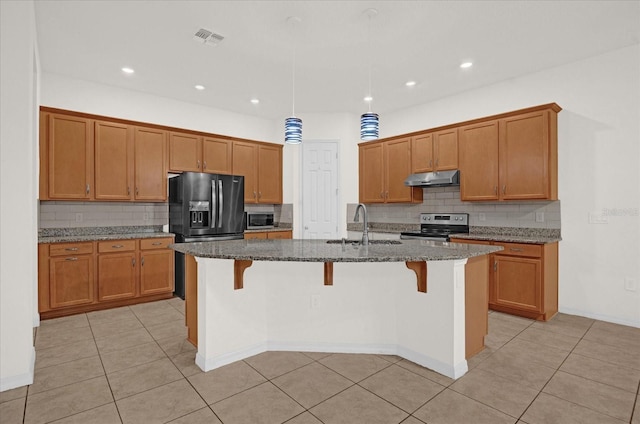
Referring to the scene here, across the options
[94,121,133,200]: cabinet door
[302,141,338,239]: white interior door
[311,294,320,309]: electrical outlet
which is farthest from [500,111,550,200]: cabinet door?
[94,121,133,200]: cabinet door

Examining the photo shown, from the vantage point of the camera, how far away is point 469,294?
2621 mm

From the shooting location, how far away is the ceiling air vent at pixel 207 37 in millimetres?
3299

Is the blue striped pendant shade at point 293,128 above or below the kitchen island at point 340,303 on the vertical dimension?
above

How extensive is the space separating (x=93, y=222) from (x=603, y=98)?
6.36 metres

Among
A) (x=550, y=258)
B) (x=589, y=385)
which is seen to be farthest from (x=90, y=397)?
(x=550, y=258)

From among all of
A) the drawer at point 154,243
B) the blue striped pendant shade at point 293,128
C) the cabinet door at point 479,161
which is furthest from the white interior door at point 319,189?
the blue striped pendant shade at point 293,128

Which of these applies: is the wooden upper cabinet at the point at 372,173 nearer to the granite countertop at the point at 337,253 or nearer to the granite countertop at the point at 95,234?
the granite countertop at the point at 337,253

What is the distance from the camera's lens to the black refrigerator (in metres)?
4.58

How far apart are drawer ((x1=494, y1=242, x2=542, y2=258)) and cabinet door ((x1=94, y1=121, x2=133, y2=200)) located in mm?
4790

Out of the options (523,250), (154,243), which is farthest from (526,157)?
(154,243)

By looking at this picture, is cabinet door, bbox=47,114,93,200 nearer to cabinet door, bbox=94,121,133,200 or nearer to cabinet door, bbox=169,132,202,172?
cabinet door, bbox=94,121,133,200

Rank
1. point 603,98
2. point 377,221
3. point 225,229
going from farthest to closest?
point 377,221 < point 225,229 < point 603,98

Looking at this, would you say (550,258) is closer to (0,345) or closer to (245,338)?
(245,338)

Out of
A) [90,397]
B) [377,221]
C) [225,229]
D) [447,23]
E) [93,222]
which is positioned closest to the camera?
[90,397]
